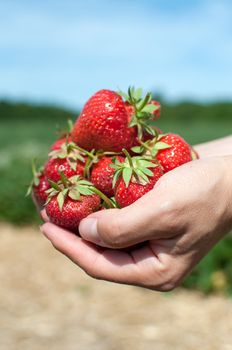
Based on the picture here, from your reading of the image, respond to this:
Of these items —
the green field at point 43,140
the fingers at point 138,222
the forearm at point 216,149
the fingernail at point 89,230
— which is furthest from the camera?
the green field at point 43,140

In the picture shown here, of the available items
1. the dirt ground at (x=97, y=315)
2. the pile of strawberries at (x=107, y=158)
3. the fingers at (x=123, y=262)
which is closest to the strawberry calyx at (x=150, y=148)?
the pile of strawberries at (x=107, y=158)

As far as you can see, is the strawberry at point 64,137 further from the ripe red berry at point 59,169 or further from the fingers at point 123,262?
the fingers at point 123,262

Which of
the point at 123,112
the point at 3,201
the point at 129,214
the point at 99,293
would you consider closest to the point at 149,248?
the point at 129,214

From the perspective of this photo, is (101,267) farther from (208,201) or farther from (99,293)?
(99,293)

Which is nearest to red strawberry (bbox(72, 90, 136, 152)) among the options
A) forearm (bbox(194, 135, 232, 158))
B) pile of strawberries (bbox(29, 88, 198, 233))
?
pile of strawberries (bbox(29, 88, 198, 233))

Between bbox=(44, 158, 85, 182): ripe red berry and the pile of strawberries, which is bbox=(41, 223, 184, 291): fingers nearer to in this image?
the pile of strawberries

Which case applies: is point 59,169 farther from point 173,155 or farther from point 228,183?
point 228,183
